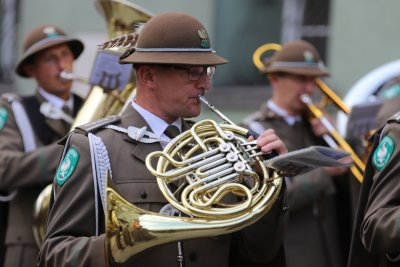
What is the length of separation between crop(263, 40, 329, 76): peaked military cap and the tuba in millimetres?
1342

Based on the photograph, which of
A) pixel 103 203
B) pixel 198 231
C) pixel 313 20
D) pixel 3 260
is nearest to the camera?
pixel 198 231

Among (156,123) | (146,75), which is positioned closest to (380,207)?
(156,123)

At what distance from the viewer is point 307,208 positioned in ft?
24.0

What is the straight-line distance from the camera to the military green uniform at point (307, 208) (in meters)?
7.20

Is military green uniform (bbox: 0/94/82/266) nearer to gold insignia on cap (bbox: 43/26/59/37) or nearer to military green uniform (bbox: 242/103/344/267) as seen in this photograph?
gold insignia on cap (bbox: 43/26/59/37)

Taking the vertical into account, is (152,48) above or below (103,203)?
above

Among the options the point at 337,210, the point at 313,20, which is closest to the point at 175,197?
the point at 337,210

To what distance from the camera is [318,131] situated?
24.2ft

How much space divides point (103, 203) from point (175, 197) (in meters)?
0.28

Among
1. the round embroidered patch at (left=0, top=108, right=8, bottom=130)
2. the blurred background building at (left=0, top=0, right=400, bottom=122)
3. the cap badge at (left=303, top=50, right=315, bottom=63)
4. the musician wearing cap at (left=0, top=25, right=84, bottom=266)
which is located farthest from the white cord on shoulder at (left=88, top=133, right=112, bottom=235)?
the blurred background building at (left=0, top=0, right=400, bottom=122)

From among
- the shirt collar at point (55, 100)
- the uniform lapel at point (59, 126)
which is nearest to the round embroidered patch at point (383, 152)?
the uniform lapel at point (59, 126)

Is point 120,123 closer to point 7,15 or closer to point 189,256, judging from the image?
point 189,256

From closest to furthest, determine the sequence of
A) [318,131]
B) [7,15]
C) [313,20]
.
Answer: [318,131]
[313,20]
[7,15]

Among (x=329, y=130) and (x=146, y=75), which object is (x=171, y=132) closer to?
(x=146, y=75)
